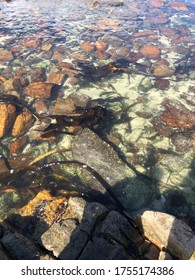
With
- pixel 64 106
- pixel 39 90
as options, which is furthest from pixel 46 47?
pixel 64 106

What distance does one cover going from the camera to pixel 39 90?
399 inches

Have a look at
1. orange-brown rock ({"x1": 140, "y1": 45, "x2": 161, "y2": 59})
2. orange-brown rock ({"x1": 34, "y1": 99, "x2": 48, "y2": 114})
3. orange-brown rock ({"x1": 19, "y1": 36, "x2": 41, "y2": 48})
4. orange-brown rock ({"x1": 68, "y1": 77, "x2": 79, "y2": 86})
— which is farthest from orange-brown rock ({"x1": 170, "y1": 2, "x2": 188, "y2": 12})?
orange-brown rock ({"x1": 34, "y1": 99, "x2": 48, "y2": 114})

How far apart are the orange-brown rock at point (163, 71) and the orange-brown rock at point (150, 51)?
1516 mm

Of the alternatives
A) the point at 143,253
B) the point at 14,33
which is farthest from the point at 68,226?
the point at 14,33

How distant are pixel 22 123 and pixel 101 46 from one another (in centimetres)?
792

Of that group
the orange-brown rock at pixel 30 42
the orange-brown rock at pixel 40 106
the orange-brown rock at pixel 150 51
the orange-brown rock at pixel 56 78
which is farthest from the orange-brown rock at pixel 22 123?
the orange-brown rock at pixel 150 51

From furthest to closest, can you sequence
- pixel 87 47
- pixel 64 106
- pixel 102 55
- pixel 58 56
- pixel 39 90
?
pixel 87 47 < pixel 102 55 < pixel 58 56 < pixel 39 90 < pixel 64 106

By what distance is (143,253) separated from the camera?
4.56 meters

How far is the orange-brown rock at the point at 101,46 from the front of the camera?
14.1 m

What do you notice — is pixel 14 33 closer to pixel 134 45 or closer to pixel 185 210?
pixel 134 45

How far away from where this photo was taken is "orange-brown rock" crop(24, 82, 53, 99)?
10.0 m

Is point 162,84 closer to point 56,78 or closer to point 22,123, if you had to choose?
point 56,78

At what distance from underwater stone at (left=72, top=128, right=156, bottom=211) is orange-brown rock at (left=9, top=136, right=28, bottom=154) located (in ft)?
5.56

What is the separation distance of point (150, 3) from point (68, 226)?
72.5 feet
